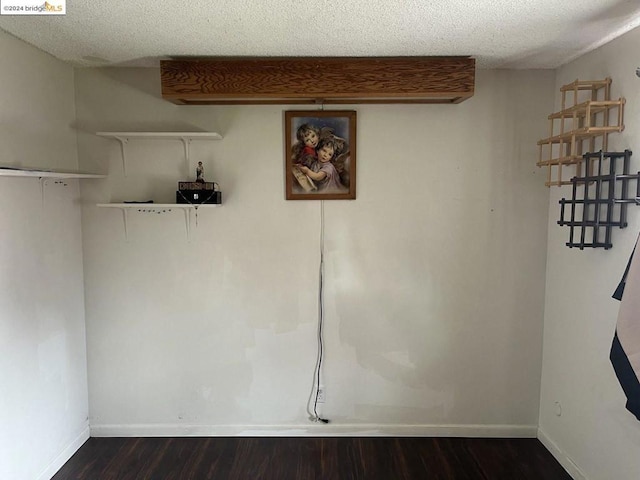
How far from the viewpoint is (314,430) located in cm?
282

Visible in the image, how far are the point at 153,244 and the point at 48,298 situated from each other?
0.65m

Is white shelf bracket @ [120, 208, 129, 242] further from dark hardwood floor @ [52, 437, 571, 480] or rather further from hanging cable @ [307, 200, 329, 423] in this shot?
dark hardwood floor @ [52, 437, 571, 480]

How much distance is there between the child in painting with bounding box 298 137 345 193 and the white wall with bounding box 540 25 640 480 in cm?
139

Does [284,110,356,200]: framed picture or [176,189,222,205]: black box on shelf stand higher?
[284,110,356,200]: framed picture

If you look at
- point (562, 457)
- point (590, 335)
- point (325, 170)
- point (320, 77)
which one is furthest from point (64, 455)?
point (590, 335)

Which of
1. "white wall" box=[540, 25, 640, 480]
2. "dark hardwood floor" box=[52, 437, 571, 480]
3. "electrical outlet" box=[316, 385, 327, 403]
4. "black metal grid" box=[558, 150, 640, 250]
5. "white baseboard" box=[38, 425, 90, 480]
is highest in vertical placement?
"black metal grid" box=[558, 150, 640, 250]

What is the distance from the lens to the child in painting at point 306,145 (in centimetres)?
266

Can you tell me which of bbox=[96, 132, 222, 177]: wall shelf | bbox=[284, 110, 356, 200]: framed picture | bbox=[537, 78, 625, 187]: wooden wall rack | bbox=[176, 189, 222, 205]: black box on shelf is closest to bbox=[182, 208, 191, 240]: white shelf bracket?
bbox=[176, 189, 222, 205]: black box on shelf

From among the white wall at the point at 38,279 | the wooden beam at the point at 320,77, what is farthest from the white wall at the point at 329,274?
the wooden beam at the point at 320,77

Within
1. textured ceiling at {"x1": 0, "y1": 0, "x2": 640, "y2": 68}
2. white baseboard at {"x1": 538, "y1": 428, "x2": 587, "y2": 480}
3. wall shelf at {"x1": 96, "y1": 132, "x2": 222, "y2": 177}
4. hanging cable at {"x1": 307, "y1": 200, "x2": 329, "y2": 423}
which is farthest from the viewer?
hanging cable at {"x1": 307, "y1": 200, "x2": 329, "y2": 423}

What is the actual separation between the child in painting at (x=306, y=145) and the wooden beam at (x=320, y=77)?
29cm

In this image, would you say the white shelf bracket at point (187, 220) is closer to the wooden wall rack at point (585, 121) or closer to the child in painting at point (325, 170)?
the child in painting at point (325, 170)

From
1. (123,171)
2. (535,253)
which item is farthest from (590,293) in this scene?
(123,171)

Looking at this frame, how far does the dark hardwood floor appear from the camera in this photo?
244cm
